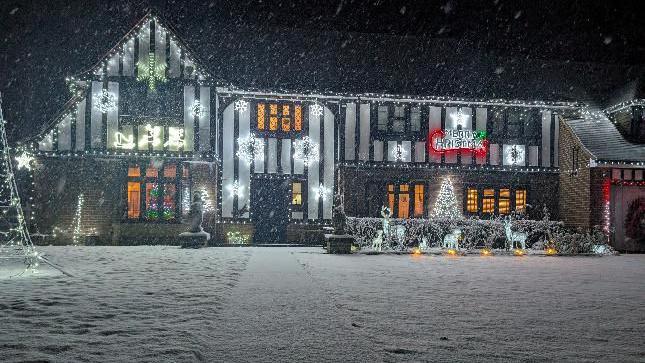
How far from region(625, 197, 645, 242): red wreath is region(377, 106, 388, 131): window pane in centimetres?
1043

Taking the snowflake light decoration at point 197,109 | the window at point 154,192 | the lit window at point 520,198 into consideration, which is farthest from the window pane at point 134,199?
the lit window at point 520,198

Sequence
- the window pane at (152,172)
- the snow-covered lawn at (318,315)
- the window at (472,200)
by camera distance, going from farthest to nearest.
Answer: the window at (472,200) < the window pane at (152,172) < the snow-covered lawn at (318,315)

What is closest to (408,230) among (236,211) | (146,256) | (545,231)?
(545,231)

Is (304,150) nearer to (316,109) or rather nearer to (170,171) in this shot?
(316,109)

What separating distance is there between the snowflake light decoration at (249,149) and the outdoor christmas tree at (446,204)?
305 inches

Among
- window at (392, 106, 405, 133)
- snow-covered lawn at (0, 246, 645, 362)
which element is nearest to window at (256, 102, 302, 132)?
window at (392, 106, 405, 133)

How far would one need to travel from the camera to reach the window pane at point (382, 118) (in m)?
24.0

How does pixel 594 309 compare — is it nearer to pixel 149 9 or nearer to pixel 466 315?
pixel 466 315

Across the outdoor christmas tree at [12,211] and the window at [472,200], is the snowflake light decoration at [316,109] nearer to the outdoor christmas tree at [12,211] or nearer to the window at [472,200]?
the window at [472,200]

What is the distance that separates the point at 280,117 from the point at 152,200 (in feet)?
20.6

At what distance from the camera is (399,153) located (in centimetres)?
2381

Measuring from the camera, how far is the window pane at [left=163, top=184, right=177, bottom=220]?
73.7ft

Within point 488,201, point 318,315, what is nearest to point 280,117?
point 488,201

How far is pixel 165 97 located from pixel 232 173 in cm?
407
